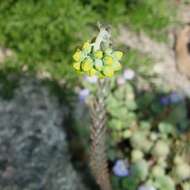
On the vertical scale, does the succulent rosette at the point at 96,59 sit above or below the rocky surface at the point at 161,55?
above

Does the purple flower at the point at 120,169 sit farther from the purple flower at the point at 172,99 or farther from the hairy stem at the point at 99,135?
the purple flower at the point at 172,99

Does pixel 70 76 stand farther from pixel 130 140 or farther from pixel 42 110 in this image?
pixel 130 140

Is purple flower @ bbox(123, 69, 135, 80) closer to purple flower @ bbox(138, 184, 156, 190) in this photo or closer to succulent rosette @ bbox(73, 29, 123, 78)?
purple flower @ bbox(138, 184, 156, 190)

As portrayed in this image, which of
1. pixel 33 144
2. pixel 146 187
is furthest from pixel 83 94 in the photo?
pixel 146 187

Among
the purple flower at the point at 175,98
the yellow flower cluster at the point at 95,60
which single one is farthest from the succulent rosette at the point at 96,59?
the purple flower at the point at 175,98

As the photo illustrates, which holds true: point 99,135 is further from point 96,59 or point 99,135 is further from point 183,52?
point 183,52

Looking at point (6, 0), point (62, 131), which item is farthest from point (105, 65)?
point (6, 0)

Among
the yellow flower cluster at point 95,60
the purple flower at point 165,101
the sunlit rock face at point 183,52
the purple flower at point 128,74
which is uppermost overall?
the yellow flower cluster at point 95,60
